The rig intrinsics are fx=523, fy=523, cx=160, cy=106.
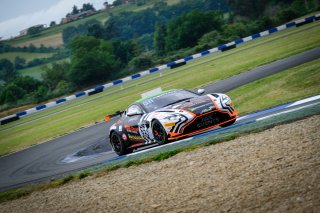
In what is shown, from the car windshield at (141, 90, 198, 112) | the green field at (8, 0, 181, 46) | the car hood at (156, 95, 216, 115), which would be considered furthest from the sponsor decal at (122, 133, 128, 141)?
the green field at (8, 0, 181, 46)

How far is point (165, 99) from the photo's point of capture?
13.1 meters

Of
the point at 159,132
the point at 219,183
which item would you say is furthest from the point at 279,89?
the point at 219,183

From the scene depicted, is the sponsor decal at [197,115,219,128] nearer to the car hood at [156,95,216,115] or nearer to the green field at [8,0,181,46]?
the car hood at [156,95,216,115]

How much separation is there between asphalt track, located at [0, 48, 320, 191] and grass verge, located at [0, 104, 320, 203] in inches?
52.6

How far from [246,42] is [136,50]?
1124 inches

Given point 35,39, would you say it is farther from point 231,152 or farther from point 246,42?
point 231,152

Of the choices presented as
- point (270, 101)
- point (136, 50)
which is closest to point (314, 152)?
point (270, 101)

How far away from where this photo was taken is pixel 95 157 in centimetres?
1434

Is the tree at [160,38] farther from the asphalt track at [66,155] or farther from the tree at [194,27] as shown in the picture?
the asphalt track at [66,155]

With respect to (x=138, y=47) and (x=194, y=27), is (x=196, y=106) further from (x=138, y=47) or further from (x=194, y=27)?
(x=138, y=47)

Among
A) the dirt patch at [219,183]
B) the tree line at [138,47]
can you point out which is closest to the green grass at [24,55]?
the tree line at [138,47]

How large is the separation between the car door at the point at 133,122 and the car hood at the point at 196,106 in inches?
37.2

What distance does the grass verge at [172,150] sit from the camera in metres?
9.87

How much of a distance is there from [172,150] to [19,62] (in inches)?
4832
